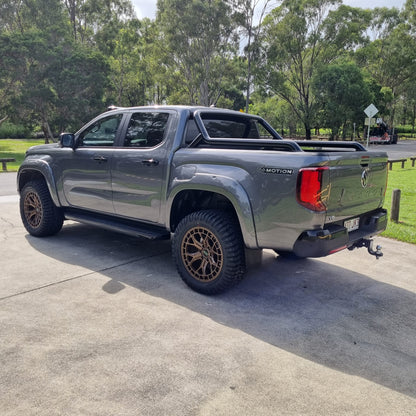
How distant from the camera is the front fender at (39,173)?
5.59 metres

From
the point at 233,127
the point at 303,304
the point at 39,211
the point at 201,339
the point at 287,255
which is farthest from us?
the point at 39,211

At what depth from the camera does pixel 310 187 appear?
3.30 metres

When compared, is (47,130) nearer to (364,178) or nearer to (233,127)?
(233,127)

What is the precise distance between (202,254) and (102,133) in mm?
2261

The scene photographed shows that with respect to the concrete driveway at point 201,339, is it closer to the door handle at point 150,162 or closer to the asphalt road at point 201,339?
the asphalt road at point 201,339

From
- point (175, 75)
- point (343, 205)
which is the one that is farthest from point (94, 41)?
point (343, 205)

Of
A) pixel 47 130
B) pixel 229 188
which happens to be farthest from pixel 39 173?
pixel 47 130

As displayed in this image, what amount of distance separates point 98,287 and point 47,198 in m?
2.18

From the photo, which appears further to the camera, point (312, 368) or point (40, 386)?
point (312, 368)

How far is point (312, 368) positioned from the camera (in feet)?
9.11

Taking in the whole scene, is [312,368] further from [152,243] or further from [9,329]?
[152,243]

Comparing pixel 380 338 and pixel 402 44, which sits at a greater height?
pixel 402 44

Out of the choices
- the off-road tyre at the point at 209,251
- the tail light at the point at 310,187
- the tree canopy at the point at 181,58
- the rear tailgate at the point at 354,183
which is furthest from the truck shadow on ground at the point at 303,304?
the tree canopy at the point at 181,58

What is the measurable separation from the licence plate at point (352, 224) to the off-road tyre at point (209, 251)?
100cm
